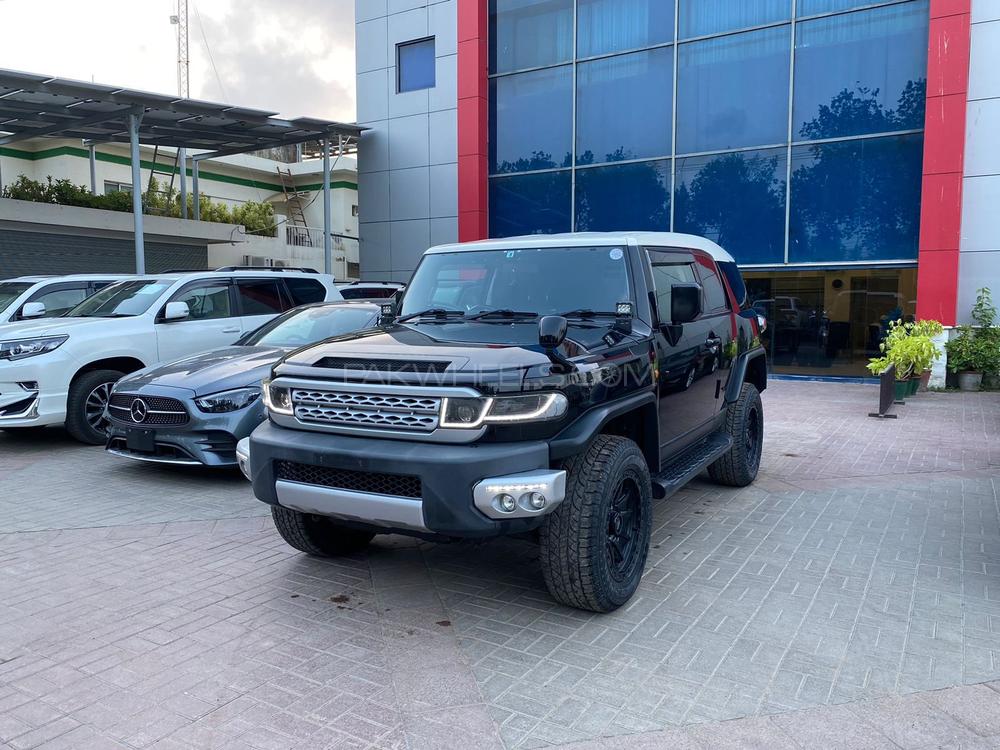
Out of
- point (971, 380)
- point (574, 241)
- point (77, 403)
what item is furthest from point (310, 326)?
point (971, 380)

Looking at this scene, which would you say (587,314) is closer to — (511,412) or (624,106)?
(511,412)

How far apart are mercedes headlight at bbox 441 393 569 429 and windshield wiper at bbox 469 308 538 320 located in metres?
1.00

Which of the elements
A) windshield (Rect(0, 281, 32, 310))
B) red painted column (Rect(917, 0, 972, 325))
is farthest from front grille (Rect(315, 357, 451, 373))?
red painted column (Rect(917, 0, 972, 325))

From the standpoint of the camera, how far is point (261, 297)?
9461mm

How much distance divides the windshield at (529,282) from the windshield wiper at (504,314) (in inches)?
1.6

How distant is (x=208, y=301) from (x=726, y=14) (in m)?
10.8

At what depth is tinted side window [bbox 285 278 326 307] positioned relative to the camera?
9656mm

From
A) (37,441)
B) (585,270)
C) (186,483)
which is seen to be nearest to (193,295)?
(37,441)

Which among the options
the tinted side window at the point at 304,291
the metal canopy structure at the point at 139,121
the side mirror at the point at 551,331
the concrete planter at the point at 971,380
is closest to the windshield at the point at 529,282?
the side mirror at the point at 551,331

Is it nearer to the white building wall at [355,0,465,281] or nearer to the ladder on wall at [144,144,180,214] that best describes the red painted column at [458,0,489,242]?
the white building wall at [355,0,465,281]

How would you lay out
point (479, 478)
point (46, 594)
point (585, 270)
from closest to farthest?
point (479, 478) → point (46, 594) → point (585, 270)

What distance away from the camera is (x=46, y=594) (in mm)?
4285

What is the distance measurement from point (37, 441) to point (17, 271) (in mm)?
11813

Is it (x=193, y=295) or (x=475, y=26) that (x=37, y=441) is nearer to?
(x=193, y=295)
